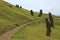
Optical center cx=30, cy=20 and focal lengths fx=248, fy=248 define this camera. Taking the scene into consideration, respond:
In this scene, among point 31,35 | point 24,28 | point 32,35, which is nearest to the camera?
point 31,35

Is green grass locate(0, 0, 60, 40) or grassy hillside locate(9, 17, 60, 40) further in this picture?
green grass locate(0, 0, 60, 40)

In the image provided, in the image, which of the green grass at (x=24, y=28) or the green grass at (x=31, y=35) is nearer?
the green grass at (x=31, y=35)

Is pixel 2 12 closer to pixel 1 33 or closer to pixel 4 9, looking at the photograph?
pixel 4 9

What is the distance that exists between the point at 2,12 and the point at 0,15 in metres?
3.88

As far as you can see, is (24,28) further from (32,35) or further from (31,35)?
(31,35)

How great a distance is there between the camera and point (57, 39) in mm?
42188

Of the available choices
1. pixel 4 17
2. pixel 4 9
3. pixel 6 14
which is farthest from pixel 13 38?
pixel 4 9

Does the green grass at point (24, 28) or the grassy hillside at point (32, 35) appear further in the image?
the green grass at point (24, 28)

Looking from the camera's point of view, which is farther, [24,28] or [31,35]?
[24,28]

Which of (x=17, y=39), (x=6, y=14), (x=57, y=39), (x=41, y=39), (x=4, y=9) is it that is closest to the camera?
(x=17, y=39)

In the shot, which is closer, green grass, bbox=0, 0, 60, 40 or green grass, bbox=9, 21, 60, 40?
green grass, bbox=9, 21, 60, 40

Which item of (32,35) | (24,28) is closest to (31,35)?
(32,35)

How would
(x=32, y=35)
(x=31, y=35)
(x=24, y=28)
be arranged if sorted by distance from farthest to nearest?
1. (x=24, y=28)
2. (x=32, y=35)
3. (x=31, y=35)

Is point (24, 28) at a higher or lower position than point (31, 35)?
lower
